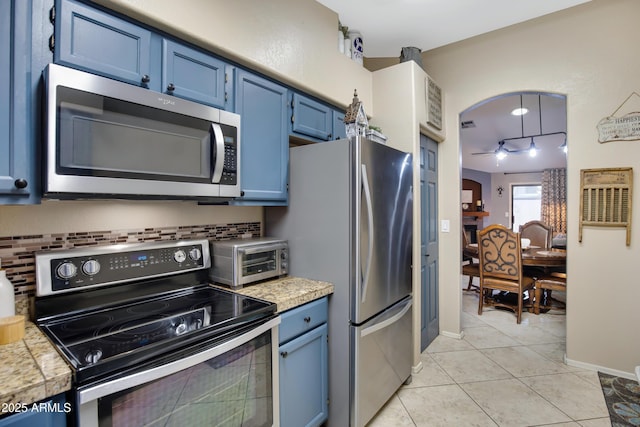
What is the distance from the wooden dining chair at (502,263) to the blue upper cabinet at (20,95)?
13.2 ft

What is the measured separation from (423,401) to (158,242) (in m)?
1.96

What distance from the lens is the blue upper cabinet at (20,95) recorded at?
1026 millimetres

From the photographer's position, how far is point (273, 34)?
1833mm

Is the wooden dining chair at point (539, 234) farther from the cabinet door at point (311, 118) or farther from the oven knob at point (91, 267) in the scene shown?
the oven knob at point (91, 267)

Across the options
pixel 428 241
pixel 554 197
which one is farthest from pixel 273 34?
pixel 554 197

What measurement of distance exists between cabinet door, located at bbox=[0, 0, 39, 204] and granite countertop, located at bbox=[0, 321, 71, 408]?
0.47 m

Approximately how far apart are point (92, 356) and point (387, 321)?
1545mm

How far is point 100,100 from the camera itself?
3.94ft

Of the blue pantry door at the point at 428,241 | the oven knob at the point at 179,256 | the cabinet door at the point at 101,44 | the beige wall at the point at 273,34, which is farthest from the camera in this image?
the blue pantry door at the point at 428,241

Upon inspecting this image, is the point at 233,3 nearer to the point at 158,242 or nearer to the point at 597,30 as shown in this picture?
the point at 158,242

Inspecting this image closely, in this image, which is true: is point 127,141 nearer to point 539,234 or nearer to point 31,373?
point 31,373

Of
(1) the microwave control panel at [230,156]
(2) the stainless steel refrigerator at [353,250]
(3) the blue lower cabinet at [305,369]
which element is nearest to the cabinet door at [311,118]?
(2) the stainless steel refrigerator at [353,250]

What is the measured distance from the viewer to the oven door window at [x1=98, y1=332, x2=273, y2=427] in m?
1.00

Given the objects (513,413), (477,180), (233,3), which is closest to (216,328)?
(233,3)
